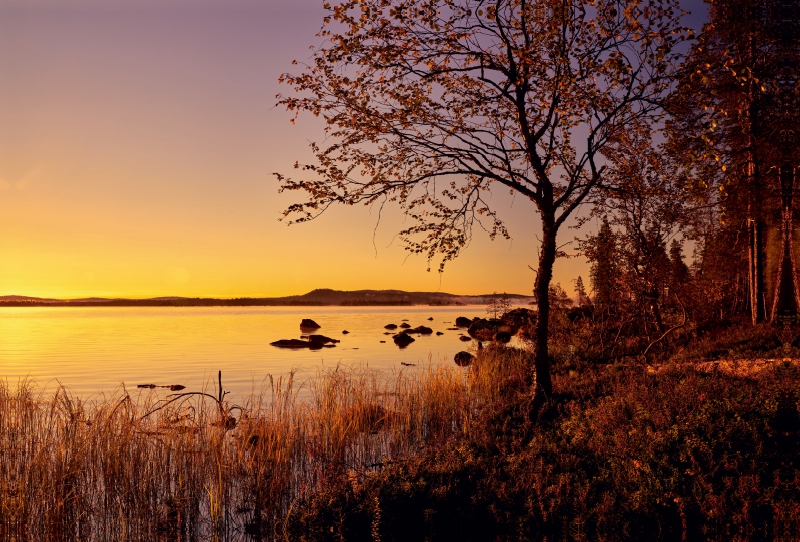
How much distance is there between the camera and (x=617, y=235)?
21.8m

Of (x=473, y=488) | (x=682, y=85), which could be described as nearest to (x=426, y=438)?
(x=473, y=488)

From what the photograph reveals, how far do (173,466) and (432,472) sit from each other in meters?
5.12

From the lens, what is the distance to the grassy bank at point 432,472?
6836 millimetres

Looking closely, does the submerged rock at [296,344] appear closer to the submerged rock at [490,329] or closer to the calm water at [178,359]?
the calm water at [178,359]

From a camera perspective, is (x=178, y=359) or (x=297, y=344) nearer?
(x=178, y=359)

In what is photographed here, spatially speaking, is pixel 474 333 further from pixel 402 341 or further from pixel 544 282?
pixel 544 282

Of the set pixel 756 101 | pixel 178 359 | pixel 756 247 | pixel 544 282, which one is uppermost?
→ pixel 756 101

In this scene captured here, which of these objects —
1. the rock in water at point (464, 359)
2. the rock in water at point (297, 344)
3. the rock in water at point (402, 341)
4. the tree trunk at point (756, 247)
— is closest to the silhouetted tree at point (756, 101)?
the tree trunk at point (756, 247)

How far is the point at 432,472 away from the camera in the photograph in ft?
27.1

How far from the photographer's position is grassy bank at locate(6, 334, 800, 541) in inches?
269

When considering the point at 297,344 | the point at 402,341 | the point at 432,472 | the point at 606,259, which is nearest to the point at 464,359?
the point at 606,259

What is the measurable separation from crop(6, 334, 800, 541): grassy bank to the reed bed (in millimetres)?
35

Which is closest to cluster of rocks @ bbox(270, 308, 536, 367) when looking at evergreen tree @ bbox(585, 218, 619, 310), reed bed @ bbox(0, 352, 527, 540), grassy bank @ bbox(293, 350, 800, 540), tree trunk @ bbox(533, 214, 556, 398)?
evergreen tree @ bbox(585, 218, 619, 310)

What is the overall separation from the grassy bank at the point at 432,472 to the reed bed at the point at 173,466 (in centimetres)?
4
